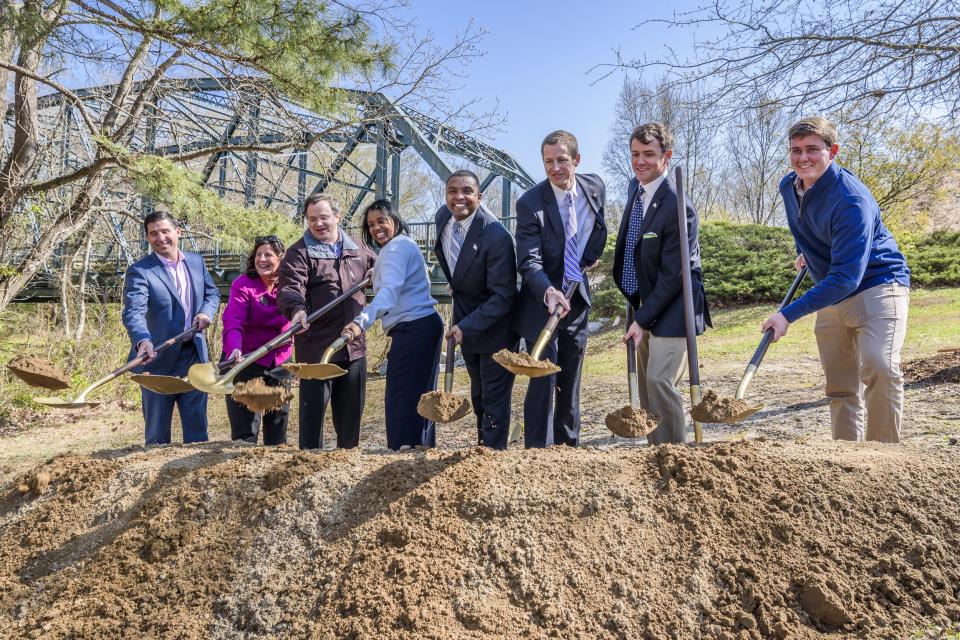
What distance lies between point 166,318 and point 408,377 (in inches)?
65.4

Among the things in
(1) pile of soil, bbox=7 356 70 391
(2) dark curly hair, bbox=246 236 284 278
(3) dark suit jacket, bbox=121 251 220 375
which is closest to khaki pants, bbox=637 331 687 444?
(2) dark curly hair, bbox=246 236 284 278

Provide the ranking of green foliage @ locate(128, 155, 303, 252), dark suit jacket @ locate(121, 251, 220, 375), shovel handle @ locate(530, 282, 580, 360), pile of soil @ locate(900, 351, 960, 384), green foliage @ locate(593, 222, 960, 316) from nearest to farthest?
shovel handle @ locate(530, 282, 580, 360) → dark suit jacket @ locate(121, 251, 220, 375) → green foliage @ locate(128, 155, 303, 252) → pile of soil @ locate(900, 351, 960, 384) → green foliage @ locate(593, 222, 960, 316)

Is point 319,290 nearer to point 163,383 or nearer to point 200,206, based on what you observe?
point 163,383

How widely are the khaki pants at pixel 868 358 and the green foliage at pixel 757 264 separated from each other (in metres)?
11.2

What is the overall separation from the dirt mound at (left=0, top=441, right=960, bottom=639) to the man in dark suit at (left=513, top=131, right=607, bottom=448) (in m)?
0.62

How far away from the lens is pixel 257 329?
155 inches

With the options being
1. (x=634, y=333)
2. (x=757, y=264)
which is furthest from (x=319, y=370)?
(x=757, y=264)

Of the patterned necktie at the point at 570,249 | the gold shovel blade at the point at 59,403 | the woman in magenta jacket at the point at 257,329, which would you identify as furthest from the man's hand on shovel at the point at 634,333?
the gold shovel blade at the point at 59,403

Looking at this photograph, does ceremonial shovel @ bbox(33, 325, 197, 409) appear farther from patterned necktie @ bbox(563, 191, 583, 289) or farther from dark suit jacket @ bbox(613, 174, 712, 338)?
dark suit jacket @ bbox(613, 174, 712, 338)

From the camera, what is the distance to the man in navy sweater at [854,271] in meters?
2.78

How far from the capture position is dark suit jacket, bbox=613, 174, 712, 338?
312 cm

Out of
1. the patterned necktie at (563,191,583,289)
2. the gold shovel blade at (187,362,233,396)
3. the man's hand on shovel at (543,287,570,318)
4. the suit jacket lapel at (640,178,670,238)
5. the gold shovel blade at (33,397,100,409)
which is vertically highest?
the suit jacket lapel at (640,178,670,238)

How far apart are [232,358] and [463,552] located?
6.77ft

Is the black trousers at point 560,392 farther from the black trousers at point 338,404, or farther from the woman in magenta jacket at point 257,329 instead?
the woman in magenta jacket at point 257,329
